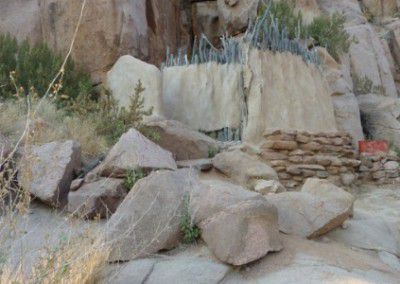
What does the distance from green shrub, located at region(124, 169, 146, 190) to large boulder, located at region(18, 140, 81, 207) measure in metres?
0.63

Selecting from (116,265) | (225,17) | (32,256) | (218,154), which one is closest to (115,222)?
(116,265)

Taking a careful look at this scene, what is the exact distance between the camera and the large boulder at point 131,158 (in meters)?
5.30

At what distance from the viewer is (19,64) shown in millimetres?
8367

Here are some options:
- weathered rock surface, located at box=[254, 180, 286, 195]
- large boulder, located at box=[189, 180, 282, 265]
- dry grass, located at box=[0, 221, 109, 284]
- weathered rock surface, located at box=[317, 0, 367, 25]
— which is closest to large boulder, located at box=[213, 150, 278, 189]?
weathered rock surface, located at box=[254, 180, 286, 195]

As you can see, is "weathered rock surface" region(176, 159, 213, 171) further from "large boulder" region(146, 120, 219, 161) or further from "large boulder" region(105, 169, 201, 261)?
"large boulder" region(105, 169, 201, 261)

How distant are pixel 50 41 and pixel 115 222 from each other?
6.78m

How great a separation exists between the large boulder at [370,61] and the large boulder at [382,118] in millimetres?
1774

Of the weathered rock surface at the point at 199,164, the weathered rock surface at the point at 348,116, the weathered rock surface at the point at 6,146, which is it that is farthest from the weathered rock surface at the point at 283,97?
the weathered rock surface at the point at 6,146

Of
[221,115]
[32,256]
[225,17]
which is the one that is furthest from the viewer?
[225,17]

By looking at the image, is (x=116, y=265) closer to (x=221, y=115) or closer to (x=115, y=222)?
(x=115, y=222)

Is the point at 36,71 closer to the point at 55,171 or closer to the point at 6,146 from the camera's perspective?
the point at 6,146

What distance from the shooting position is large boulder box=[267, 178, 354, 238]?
490 cm

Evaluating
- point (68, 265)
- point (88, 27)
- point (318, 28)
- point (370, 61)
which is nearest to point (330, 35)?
point (318, 28)

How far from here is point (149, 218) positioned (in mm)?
4434
